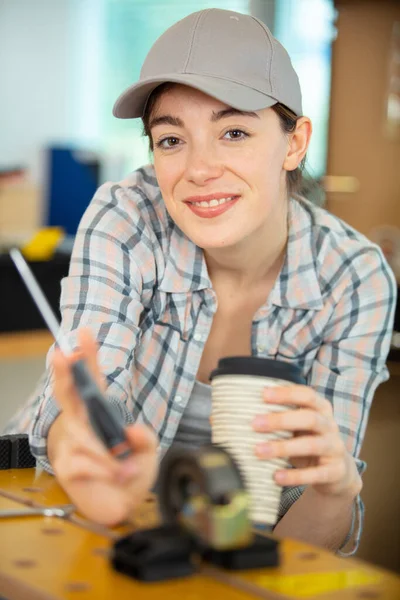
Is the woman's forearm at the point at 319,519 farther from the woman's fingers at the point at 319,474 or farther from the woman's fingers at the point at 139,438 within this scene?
the woman's fingers at the point at 139,438

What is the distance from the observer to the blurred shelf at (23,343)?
12.5 feet

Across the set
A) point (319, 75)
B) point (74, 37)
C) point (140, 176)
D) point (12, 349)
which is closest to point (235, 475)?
point (140, 176)

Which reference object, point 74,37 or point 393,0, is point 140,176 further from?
point 74,37

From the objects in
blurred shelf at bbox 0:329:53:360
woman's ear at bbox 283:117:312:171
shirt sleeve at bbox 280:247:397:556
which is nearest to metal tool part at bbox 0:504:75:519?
shirt sleeve at bbox 280:247:397:556

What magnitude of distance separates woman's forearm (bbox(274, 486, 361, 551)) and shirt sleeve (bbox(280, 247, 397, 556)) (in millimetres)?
155

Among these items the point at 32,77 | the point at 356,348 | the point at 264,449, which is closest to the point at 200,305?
the point at 356,348

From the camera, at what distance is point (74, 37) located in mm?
6820

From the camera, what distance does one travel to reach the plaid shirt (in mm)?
1705

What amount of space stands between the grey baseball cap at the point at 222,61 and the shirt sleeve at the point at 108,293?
0.80 ft

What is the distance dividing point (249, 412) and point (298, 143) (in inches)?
33.8

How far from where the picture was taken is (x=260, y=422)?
1.11m

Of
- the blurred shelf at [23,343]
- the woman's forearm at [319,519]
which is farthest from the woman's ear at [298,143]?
the blurred shelf at [23,343]

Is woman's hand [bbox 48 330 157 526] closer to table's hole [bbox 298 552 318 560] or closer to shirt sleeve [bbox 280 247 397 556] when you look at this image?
table's hole [bbox 298 552 318 560]

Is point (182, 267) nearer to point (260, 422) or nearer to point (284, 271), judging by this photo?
point (284, 271)
